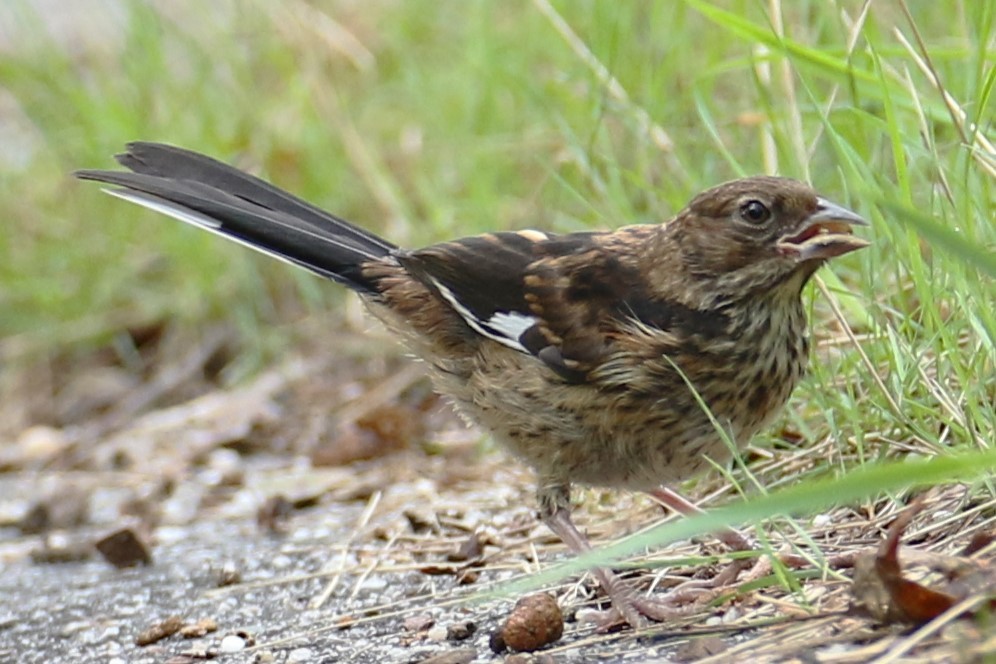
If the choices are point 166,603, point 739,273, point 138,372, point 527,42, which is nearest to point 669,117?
point 527,42

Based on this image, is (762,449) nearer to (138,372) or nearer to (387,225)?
(387,225)

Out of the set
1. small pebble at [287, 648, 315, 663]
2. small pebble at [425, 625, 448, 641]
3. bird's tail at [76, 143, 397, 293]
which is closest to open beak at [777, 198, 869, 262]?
small pebble at [425, 625, 448, 641]

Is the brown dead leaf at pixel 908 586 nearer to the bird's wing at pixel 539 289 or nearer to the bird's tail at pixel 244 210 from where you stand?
the bird's wing at pixel 539 289

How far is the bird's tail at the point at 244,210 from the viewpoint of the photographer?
3.85m

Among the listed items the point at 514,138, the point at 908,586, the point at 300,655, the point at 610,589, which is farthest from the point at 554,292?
the point at 514,138

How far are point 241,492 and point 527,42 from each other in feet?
7.49

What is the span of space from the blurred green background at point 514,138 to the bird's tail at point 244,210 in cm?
65

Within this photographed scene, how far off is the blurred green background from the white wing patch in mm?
631

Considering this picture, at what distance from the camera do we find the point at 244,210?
12.7ft

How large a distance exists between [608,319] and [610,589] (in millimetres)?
682

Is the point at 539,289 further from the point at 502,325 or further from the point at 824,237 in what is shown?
the point at 824,237

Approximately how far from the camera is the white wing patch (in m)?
3.57

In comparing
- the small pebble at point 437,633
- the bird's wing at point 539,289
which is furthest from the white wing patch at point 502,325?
the small pebble at point 437,633

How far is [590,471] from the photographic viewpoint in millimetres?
3408
